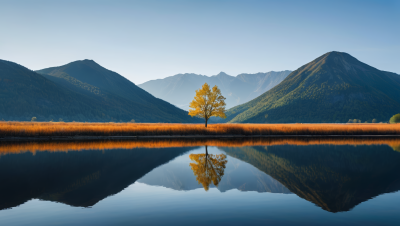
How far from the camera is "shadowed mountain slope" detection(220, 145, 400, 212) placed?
1312cm

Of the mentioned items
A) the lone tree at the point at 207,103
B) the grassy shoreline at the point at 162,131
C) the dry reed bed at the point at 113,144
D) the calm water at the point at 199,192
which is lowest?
the calm water at the point at 199,192

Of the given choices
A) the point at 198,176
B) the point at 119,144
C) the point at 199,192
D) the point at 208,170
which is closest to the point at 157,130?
the point at 119,144

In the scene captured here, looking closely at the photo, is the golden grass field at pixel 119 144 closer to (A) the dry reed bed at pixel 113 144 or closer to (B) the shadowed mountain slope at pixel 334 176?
(A) the dry reed bed at pixel 113 144

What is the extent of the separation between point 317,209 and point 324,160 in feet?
46.2

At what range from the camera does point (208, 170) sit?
19.4m

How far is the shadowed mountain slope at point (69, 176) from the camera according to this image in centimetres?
1309

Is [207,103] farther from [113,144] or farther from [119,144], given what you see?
[113,144]

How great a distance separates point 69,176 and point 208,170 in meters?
9.75

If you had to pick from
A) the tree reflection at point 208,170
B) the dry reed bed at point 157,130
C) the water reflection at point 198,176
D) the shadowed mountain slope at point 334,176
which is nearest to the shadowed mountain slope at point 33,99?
the dry reed bed at point 157,130

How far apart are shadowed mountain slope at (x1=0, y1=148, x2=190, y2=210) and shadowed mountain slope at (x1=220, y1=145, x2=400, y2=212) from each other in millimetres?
9999

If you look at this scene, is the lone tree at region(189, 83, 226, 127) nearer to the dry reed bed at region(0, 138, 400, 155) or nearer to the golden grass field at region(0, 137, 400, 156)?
the golden grass field at region(0, 137, 400, 156)

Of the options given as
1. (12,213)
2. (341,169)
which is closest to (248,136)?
(341,169)

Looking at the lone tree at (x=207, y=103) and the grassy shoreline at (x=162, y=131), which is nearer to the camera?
the grassy shoreline at (x=162, y=131)

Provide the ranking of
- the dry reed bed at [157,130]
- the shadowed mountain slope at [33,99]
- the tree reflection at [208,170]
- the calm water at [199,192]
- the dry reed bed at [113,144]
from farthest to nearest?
the shadowed mountain slope at [33,99], the dry reed bed at [157,130], the dry reed bed at [113,144], the tree reflection at [208,170], the calm water at [199,192]
